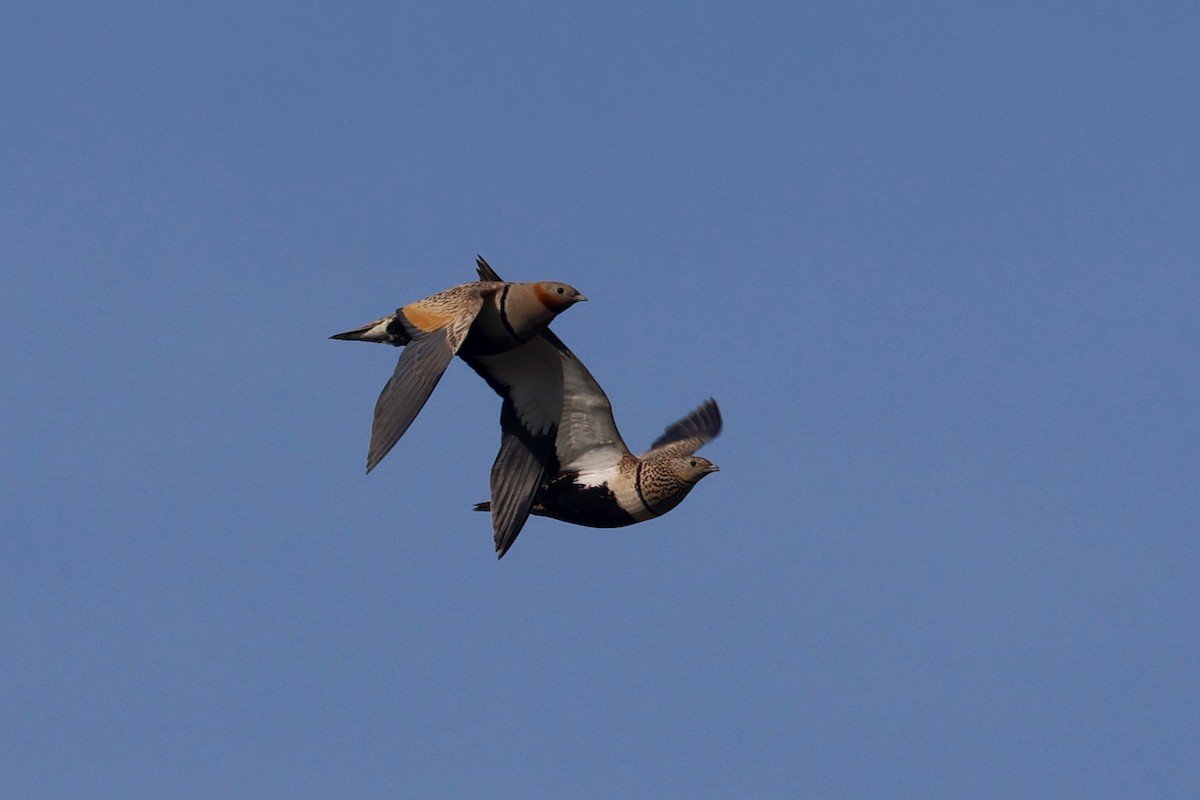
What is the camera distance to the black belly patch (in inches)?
830

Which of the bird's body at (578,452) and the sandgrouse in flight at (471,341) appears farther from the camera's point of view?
the bird's body at (578,452)

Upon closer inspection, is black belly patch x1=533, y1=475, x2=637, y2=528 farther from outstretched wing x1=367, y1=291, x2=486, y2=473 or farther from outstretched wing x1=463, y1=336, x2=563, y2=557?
outstretched wing x1=367, y1=291, x2=486, y2=473

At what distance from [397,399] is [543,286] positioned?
2652mm

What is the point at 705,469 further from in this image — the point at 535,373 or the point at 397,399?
the point at 397,399

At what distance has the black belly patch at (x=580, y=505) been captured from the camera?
21078mm

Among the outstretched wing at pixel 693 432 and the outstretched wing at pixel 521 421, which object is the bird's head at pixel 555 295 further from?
the outstretched wing at pixel 693 432

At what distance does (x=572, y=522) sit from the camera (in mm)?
21312

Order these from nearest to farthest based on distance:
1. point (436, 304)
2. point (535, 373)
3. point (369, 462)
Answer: point (369, 462)
point (436, 304)
point (535, 373)

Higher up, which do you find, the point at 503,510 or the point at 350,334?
the point at 350,334

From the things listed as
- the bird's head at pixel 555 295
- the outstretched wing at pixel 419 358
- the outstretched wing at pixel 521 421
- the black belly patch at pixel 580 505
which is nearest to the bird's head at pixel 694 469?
the black belly patch at pixel 580 505

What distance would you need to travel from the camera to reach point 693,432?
77.0 feet

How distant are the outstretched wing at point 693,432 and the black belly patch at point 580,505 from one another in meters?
1.23

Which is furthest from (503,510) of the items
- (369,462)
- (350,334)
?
(369,462)

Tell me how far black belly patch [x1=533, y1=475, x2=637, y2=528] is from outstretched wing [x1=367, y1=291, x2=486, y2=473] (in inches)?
108
